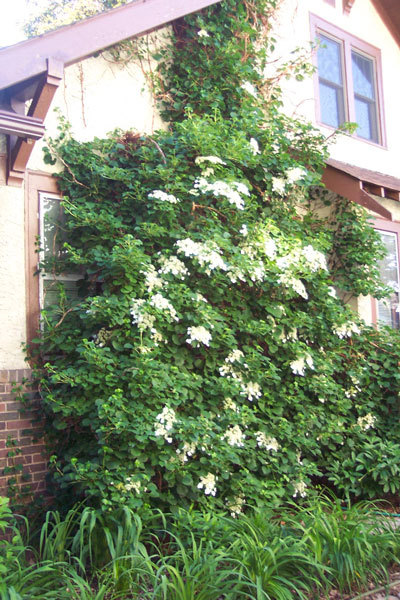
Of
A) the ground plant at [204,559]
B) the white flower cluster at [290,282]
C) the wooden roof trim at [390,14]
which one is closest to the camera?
the ground plant at [204,559]

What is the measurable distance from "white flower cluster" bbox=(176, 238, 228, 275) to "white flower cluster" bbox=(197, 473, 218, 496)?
5.55 ft

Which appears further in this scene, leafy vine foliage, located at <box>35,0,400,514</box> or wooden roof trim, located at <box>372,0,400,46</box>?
wooden roof trim, located at <box>372,0,400,46</box>

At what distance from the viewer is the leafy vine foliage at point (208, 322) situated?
462 centimetres

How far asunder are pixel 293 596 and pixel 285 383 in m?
2.54

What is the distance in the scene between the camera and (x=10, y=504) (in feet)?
16.2

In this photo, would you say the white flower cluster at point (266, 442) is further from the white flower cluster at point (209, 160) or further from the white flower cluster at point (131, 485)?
the white flower cluster at point (209, 160)

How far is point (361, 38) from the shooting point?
380 inches

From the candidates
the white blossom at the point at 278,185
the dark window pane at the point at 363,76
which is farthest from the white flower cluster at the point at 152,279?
the dark window pane at the point at 363,76

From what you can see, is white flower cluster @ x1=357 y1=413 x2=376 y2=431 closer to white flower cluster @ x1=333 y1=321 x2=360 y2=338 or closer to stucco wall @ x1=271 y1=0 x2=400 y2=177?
white flower cluster @ x1=333 y1=321 x2=360 y2=338

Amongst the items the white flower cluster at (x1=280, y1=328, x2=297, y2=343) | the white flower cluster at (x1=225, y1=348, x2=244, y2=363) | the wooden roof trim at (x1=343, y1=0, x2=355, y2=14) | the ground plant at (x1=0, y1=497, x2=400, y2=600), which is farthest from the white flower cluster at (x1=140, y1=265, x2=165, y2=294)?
the wooden roof trim at (x1=343, y1=0, x2=355, y2=14)

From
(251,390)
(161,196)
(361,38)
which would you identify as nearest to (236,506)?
(251,390)

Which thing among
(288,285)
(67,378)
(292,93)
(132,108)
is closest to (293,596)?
(67,378)

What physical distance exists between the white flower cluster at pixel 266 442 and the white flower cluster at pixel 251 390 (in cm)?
33

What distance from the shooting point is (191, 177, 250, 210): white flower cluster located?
5430 millimetres
